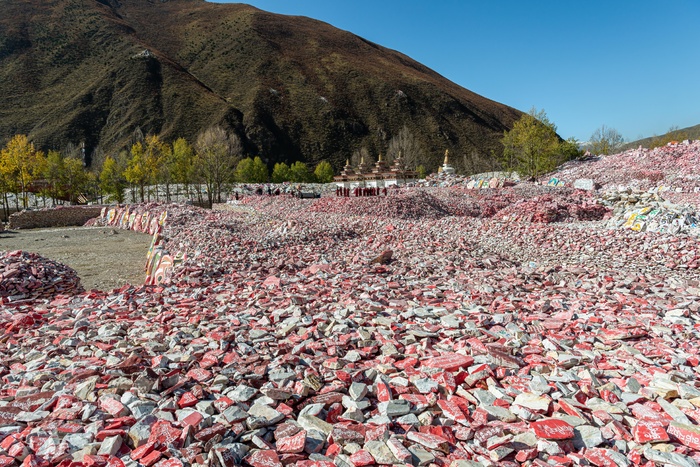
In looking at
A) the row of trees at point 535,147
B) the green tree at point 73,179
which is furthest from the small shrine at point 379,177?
the green tree at point 73,179

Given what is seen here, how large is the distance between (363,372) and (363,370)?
0.02 metres

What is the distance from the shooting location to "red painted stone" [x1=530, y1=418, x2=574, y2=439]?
254 centimetres

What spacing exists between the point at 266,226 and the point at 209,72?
94.9 metres

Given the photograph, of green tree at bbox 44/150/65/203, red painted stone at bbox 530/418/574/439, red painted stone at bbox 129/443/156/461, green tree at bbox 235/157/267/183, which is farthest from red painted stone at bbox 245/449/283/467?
green tree at bbox 235/157/267/183

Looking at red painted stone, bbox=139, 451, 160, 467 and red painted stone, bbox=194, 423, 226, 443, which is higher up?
red painted stone, bbox=194, 423, 226, 443

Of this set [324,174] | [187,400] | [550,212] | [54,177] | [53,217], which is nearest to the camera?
[187,400]

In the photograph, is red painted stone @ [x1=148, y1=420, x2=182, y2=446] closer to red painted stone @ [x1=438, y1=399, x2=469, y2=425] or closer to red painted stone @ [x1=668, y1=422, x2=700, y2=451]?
red painted stone @ [x1=438, y1=399, x2=469, y2=425]

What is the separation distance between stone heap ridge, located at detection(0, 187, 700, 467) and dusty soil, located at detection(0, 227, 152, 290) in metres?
3.45

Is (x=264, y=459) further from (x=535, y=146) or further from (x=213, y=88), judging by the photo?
(x=213, y=88)

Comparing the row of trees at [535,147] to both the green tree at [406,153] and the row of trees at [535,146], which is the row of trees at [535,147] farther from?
the green tree at [406,153]

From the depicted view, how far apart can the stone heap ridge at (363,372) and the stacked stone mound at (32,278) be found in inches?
26.9

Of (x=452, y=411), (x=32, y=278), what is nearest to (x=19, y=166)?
(x=32, y=278)

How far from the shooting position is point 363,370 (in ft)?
11.4

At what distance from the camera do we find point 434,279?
270 inches
